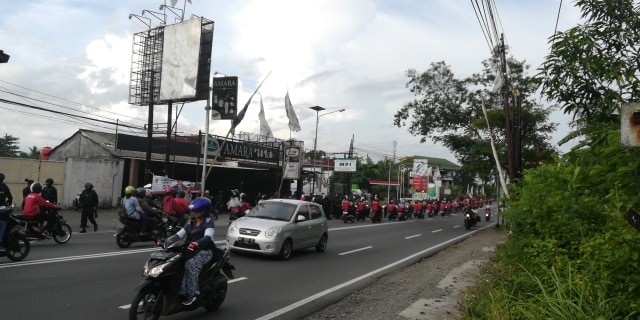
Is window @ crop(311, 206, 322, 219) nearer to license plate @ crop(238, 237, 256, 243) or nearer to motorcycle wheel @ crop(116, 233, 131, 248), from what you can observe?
license plate @ crop(238, 237, 256, 243)

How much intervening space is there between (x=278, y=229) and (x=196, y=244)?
6123mm

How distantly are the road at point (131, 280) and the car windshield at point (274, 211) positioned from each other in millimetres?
1109

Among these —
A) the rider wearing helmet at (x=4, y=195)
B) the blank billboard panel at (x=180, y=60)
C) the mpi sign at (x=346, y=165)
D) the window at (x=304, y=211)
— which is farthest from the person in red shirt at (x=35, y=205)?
the mpi sign at (x=346, y=165)

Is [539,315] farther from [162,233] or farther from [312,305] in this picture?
[162,233]

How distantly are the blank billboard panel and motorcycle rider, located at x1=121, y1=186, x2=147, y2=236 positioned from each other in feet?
46.2

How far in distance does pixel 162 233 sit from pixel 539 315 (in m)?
10.7

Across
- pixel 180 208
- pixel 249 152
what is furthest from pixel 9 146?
pixel 180 208

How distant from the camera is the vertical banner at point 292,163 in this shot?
33.0 metres

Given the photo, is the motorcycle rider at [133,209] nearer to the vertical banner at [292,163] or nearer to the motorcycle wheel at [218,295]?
the motorcycle wheel at [218,295]

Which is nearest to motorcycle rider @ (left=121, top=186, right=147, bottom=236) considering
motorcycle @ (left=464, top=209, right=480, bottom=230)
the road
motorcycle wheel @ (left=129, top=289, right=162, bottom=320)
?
the road

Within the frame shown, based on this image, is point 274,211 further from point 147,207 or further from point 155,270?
point 155,270

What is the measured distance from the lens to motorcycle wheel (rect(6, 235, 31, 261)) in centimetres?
954

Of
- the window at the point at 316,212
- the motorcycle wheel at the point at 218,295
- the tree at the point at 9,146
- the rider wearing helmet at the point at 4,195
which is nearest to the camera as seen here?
the motorcycle wheel at the point at 218,295

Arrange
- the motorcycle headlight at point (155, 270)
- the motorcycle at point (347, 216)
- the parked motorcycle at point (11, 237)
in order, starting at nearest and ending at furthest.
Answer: the motorcycle headlight at point (155, 270) < the parked motorcycle at point (11, 237) < the motorcycle at point (347, 216)
